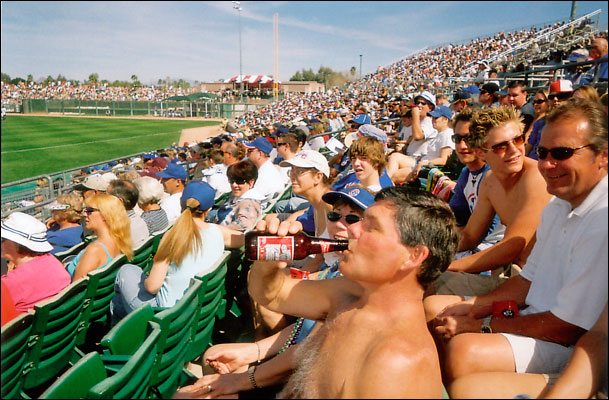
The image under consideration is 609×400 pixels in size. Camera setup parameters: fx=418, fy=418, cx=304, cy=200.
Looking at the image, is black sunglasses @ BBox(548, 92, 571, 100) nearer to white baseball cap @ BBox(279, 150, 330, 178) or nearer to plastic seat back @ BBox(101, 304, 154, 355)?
white baseball cap @ BBox(279, 150, 330, 178)

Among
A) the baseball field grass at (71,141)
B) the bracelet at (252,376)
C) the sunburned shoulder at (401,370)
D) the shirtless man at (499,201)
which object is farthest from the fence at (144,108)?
the sunburned shoulder at (401,370)

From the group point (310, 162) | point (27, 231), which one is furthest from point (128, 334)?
point (310, 162)

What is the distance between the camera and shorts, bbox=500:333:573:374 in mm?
1604

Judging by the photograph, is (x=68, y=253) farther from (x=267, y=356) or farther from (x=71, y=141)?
(x=71, y=141)

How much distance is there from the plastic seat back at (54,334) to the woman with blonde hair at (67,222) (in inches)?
69.1

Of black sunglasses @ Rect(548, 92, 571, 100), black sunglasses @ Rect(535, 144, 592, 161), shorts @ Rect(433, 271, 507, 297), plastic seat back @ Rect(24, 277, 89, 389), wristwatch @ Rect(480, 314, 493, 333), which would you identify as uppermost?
black sunglasses @ Rect(548, 92, 571, 100)

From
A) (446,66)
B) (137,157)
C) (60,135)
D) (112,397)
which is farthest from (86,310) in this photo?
(60,135)

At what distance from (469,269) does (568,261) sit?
96 centimetres

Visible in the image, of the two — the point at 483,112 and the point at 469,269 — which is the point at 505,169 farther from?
the point at 469,269

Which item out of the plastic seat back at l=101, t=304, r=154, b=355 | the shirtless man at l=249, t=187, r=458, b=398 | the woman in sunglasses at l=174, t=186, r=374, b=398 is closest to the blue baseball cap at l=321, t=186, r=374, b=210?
the woman in sunglasses at l=174, t=186, r=374, b=398

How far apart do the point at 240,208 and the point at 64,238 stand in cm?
188

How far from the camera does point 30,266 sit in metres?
2.71

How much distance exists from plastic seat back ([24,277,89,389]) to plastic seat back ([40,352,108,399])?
0.83 metres

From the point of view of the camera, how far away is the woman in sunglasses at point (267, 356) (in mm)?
1988
